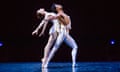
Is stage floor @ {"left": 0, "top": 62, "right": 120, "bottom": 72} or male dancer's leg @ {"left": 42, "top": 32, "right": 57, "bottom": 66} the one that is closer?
stage floor @ {"left": 0, "top": 62, "right": 120, "bottom": 72}

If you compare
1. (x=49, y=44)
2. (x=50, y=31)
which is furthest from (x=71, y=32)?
(x=49, y=44)

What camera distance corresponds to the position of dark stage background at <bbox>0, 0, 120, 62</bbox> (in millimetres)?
8977

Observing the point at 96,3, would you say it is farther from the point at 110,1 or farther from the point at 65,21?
the point at 65,21

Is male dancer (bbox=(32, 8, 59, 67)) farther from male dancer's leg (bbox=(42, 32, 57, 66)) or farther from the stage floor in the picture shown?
the stage floor

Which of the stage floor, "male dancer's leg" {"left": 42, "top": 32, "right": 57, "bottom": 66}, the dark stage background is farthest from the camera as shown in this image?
the dark stage background

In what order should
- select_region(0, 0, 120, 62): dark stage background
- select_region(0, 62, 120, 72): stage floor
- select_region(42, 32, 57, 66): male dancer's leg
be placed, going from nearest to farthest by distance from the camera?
select_region(0, 62, 120, 72): stage floor → select_region(42, 32, 57, 66): male dancer's leg → select_region(0, 0, 120, 62): dark stage background

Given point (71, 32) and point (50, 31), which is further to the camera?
point (71, 32)

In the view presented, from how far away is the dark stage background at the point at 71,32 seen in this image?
29.5 ft

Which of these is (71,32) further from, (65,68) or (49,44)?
(65,68)

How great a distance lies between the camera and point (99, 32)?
30.4ft

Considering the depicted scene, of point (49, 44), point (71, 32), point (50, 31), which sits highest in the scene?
point (71, 32)

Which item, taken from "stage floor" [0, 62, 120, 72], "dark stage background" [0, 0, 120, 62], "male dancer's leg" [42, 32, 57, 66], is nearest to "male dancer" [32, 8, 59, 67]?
"male dancer's leg" [42, 32, 57, 66]

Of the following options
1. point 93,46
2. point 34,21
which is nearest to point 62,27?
point 34,21

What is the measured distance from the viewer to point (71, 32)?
907cm
